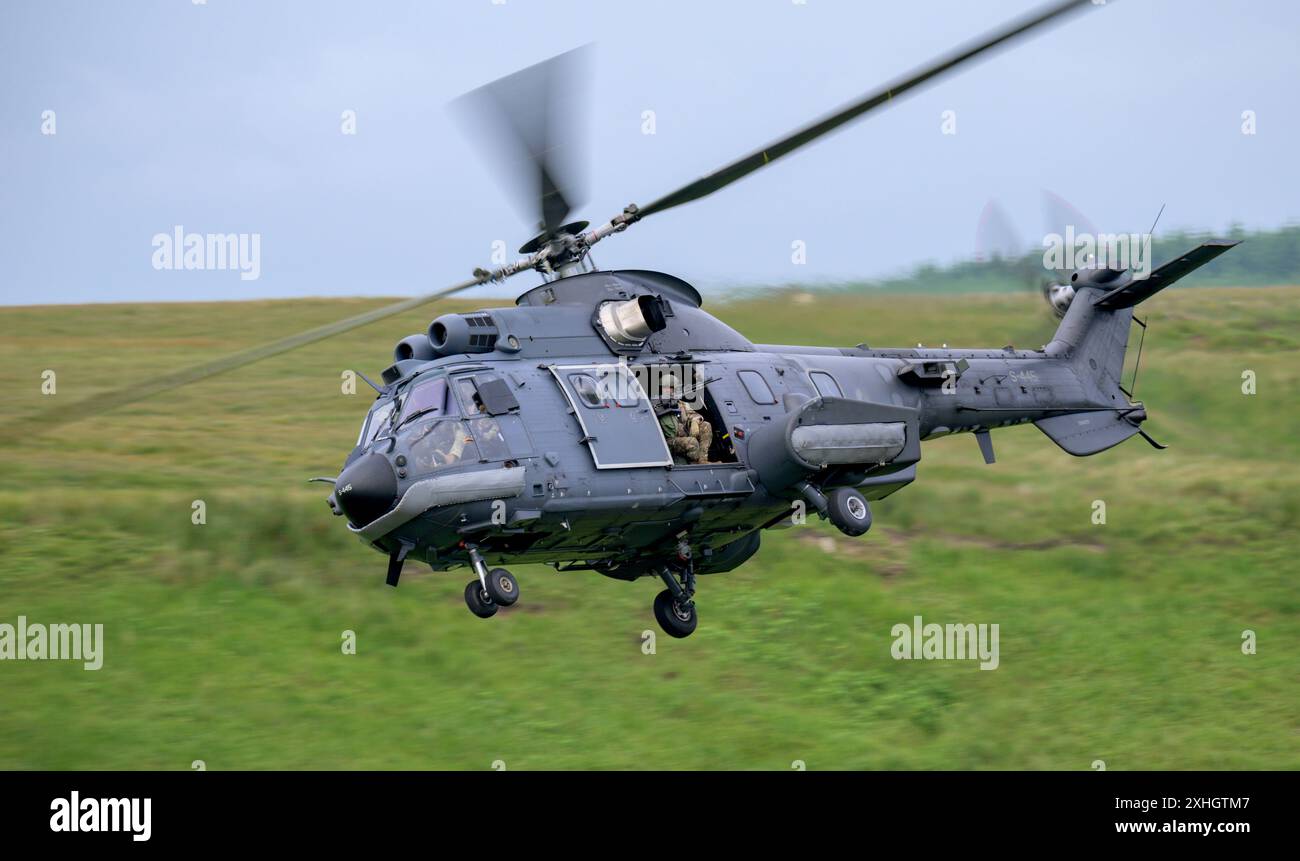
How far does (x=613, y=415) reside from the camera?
14.9 m

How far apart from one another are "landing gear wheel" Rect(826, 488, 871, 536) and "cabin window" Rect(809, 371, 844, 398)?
58.6 inches

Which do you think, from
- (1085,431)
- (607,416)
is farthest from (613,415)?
(1085,431)

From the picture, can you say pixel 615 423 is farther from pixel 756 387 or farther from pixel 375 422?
pixel 375 422

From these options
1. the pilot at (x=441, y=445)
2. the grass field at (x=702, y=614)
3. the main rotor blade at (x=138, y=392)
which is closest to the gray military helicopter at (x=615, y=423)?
the pilot at (x=441, y=445)

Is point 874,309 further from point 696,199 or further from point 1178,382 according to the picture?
point 696,199

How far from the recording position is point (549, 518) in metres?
14.1

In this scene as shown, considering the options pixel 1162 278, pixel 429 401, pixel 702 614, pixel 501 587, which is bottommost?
pixel 702 614

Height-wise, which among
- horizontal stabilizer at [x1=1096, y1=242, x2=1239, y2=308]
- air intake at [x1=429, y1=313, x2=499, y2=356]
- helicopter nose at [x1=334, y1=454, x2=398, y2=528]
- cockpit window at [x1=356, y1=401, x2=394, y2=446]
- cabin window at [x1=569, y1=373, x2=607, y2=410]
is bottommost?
helicopter nose at [x1=334, y1=454, x2=398, y2=528]

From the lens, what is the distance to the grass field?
65.7ft

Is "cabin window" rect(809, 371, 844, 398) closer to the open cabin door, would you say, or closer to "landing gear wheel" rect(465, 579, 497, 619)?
the open cabin door

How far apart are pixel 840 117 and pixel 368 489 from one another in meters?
5.57

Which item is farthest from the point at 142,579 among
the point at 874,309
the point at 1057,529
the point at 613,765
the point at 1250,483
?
the point at 1250,483

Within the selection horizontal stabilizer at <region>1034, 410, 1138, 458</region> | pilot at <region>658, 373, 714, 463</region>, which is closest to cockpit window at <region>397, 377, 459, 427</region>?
pilot at <region>658, 373, 714, 463</region>
